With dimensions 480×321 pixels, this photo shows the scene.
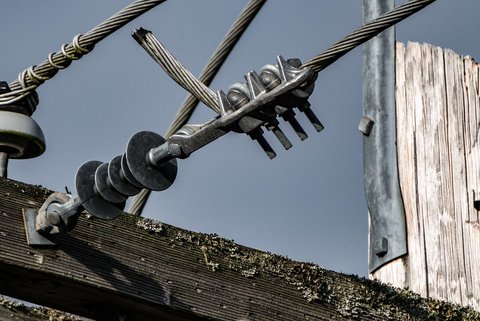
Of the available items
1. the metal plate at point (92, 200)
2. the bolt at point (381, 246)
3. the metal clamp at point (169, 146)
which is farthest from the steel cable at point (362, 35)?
the bolt at point (381, 246)

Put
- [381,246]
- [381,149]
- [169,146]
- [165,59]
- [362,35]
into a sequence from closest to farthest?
[169,146] → [362,35] → [165,59] → [381,246] → [381,149]

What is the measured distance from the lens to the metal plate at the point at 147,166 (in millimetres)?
4520

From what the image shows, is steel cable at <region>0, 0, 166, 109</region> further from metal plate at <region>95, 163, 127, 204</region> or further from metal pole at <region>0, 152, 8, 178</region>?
metal plate at <region>95, 163, 127, 204</region>

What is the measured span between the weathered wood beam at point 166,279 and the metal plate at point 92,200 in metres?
0.24

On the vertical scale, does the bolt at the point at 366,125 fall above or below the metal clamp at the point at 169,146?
above

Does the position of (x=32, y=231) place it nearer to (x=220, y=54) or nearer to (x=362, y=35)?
(x=362, y=35)

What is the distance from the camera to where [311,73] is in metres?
4.37

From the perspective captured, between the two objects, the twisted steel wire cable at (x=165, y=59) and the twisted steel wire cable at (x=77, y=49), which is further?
the twisted steel wire cable at (x=77, y=49)

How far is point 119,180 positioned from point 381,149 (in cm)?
181

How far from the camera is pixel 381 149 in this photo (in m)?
6.11

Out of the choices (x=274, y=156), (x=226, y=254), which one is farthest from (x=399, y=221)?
(x=274, y=156)

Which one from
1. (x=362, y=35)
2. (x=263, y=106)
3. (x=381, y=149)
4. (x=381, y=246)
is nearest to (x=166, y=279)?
(x=263, y=106)

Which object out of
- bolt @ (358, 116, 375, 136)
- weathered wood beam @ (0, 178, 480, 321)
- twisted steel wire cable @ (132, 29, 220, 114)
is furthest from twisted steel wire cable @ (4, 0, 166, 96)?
bolt @ (358, 116, 375, 136)

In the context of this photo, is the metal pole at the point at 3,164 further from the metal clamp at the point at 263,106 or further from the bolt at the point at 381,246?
the bolt at the point at 381,246
